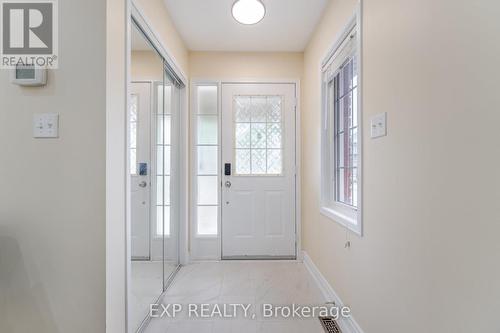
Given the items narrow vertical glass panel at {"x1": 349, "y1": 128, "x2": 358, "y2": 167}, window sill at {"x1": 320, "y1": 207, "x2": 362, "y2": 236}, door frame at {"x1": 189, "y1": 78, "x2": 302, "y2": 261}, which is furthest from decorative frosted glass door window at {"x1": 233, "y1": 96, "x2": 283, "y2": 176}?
narrow vertical glass panel at {"x1": 349, "y1": 128, "x2": 358, "y2": 167}

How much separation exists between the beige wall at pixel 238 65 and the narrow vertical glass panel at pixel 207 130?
526mm

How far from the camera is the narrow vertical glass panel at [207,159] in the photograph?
3.38 m

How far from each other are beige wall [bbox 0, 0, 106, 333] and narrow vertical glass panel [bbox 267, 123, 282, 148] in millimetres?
2251

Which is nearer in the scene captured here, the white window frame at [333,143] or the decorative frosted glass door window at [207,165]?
the white window frame at [333,143]

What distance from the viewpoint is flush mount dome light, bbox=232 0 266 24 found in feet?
7.68

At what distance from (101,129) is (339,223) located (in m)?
1.76

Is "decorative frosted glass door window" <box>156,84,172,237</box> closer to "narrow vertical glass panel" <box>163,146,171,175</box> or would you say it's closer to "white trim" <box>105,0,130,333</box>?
"narrow vertical glass panel" <box>163,146,171,175</box>

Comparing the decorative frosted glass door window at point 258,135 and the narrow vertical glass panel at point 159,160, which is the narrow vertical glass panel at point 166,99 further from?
the decorative frosted glass door window at point 258,135

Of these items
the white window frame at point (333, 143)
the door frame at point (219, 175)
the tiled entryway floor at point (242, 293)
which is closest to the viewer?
the white window frame at point (333, 143)

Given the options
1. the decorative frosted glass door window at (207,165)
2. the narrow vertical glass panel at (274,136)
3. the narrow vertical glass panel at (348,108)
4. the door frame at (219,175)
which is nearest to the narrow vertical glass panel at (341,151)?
the narrow vertical glass panel at (348,108)

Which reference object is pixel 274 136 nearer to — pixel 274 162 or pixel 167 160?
pixel 274 162

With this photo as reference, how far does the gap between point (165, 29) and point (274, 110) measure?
1.56 m

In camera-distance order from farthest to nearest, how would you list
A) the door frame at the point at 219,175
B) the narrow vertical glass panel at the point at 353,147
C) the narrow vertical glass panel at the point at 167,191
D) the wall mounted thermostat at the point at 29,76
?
1. the door frame at the point at 219,175
2. the narrow vertical glass panel at the point at 167,191
3. the narrow vertical glass panel at the point at 353,147
4. the wall mounted thermostat at the point at 29,76

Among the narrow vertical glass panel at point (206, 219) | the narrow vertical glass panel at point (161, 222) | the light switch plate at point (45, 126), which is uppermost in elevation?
the light switch plate at point (45, 126)
